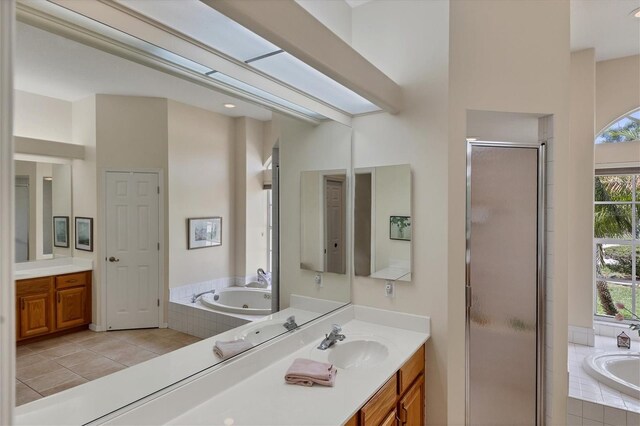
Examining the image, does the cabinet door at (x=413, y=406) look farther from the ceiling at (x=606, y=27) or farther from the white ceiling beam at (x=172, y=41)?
the ceiling at (x=606, y=27)

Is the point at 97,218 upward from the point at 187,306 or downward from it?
upward

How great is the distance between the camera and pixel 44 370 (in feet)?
3.43

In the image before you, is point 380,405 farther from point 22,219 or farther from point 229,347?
point 22,219

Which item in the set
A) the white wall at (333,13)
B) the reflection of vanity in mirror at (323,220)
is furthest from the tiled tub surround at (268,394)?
the white wall at (333,13)

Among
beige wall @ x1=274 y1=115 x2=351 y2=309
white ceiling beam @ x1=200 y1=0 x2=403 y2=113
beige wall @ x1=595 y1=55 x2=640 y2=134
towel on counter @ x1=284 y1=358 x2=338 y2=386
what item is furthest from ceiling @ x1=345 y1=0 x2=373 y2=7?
beige wall @ x1=595 y1=55 x2=640 y2=134

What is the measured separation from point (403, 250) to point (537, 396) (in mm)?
1383

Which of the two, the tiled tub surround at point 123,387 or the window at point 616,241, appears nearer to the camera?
the tiled tub surround at point 123,387

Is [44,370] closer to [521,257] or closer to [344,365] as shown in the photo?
[344,365]

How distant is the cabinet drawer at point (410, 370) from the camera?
1862 mm

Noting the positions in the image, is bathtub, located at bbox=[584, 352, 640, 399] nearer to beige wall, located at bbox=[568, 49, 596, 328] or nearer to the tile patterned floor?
beige wall, located at bbox=[568, 49, 596, 328]

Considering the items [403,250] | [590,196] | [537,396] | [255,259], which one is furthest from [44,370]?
[590,196]

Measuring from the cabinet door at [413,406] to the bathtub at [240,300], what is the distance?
0.89 meters

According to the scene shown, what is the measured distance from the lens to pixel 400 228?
2.39 metres

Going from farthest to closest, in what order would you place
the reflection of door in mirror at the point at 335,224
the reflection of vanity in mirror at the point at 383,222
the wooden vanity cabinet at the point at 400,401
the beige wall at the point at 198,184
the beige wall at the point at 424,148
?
1. the reflection of door in mirror at the point at 335,224
2. the reflection of vanity in mirror at the point at 383,222
3. the beige wall at the point at 424,148
4. the wooden vanity cabinet at the point at 400,401
5. the beige wall at the point at 198,184
